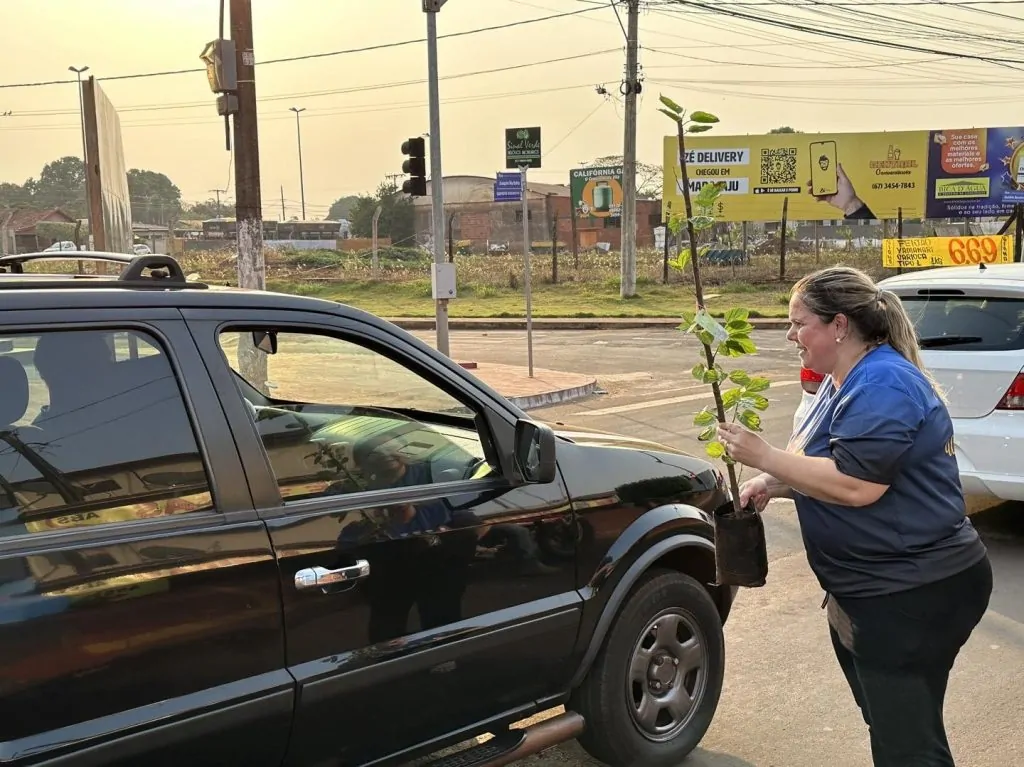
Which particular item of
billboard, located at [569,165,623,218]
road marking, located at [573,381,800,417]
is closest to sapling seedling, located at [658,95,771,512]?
road marking, located at [573,381,800,417]

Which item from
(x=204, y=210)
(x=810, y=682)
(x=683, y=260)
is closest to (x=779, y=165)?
(x=810, y=682)

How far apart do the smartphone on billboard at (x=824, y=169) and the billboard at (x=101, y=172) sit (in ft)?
93.5

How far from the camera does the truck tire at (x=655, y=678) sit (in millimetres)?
3074

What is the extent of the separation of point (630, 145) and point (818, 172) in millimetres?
12027

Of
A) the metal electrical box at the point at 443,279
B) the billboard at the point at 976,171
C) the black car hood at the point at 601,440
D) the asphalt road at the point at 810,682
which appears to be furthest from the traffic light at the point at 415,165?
the billboard at the point at 976,171

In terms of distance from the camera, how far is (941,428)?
2.34 m

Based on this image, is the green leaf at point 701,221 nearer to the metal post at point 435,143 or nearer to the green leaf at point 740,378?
the green leaf at point 740,378

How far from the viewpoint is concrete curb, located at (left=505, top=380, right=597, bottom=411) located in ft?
36.4

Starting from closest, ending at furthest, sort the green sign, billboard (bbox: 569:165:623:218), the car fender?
the car fender < the green sign < billboard (bbox: 569:165:623:218)

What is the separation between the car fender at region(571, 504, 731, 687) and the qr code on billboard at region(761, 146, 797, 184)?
33.8 metres

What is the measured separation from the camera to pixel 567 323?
2188 centimetres

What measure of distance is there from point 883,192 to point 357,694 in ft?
120

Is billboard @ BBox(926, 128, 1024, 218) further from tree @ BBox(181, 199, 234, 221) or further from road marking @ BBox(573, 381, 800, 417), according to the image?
tree @ BBox(181, 199, 234, 221)

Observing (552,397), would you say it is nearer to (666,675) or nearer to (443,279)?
(443,279)
